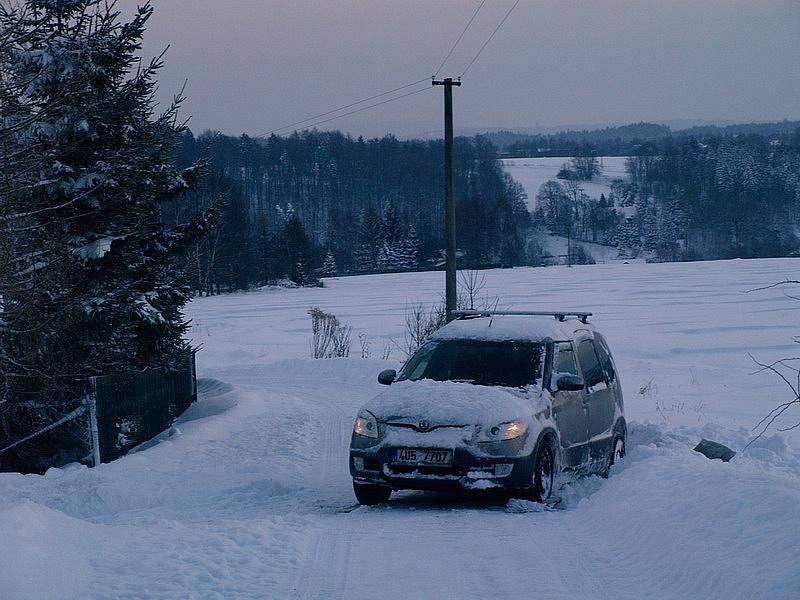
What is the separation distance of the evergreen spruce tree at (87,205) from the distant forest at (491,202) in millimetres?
100379

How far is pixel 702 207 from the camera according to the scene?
16275 centimetres

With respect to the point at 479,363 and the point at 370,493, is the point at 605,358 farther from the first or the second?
the point at 370,493

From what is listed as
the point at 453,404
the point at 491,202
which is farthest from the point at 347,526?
the point at 491,202

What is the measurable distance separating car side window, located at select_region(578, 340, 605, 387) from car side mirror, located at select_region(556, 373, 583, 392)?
913 mm

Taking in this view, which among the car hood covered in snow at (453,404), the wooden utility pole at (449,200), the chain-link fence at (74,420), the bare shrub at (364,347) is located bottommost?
the bare shrub at (364,347)

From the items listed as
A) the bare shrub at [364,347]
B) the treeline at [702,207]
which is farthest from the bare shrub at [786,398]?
the treeline at [702,207]

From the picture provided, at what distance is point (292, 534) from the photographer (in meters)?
7.82

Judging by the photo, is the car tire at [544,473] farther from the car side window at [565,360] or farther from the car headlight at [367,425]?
the car headlight at [367,425]

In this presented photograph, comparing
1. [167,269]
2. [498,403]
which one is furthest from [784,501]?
[167,269]

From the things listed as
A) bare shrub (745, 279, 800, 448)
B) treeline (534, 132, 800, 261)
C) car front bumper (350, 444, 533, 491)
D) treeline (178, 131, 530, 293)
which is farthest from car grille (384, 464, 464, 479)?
treeline (534, 132, 800, 261)

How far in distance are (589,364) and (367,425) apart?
3213 millimetres

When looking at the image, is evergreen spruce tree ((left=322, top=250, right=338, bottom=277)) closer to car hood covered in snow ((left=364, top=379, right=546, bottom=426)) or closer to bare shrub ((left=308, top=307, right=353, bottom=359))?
bare shrub ((left=308, top=307, right=353, bottom=359))

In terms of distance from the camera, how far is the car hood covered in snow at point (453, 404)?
938 centimetres

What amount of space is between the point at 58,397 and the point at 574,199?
578 ft
